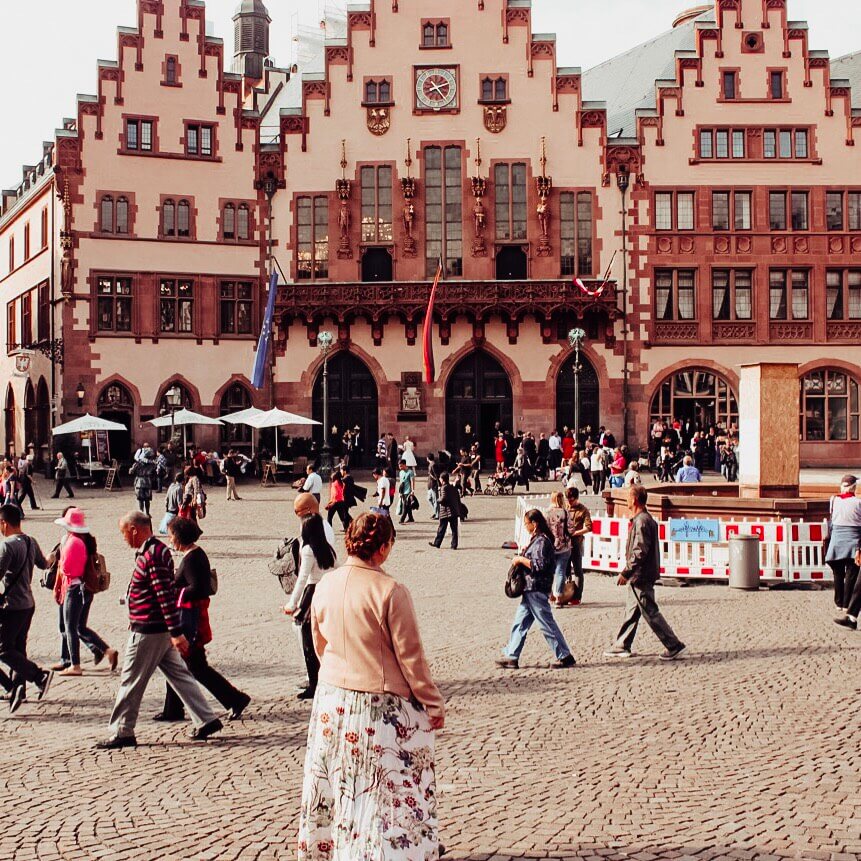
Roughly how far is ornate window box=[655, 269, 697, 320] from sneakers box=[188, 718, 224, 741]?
124 feet

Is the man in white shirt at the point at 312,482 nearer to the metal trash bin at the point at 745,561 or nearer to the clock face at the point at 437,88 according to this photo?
the metal trash bin at the point at 745,561

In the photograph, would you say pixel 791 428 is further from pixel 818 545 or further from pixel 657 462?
pixel 657 462

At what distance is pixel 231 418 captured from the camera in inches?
1623

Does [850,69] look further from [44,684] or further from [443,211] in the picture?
[44,684]

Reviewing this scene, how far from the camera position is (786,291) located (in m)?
45.6

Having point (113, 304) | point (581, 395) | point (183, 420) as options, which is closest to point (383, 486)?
point (183, 420)

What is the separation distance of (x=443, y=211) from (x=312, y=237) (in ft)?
16.1

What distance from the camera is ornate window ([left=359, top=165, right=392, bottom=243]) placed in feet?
150

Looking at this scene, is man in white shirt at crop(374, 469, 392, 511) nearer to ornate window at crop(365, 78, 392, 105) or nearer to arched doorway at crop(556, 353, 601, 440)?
arched doorway at crop(556, 353, 601, 440)

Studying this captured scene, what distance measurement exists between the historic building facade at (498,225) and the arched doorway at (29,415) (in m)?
6.38

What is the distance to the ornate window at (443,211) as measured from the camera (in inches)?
1801

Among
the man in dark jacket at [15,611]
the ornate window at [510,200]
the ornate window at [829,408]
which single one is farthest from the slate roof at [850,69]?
the man in dark jacket at [15,611]

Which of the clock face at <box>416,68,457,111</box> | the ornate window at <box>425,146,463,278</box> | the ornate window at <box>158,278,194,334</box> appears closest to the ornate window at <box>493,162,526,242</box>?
the ornate window at <box>425,146,463,278</box>

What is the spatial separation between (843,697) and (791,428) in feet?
38.3
